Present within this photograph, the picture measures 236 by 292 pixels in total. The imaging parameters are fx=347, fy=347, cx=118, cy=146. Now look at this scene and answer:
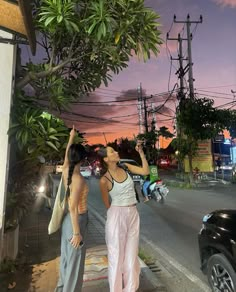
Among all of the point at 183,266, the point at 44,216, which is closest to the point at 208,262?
the point at 183,266

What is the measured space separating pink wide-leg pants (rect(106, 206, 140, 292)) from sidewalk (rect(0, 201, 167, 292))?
0.80 meters

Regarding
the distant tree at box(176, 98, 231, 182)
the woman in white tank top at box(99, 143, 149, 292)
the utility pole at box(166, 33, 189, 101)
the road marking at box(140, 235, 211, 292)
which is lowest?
the road marking at box(140, 235, 211, 292)

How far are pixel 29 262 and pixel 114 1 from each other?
14.4 ft

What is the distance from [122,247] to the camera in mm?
3857

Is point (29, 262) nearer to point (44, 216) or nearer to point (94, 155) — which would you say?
point (94, 155)

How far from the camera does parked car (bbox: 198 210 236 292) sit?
3750mm

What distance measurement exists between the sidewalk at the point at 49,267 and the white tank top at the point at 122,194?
146 centimetres

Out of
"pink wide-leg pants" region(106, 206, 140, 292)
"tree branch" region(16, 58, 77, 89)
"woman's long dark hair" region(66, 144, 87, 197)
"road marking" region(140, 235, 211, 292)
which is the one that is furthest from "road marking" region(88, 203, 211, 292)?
"tree branch" region(16, 58, 77, 89)

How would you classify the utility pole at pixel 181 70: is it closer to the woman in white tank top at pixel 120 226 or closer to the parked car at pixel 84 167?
the parked car at pixel 84 167

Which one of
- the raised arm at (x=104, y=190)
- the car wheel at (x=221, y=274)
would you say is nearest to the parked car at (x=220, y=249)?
the car wheel at (x=221, y=274)

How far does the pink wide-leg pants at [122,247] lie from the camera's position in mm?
3795

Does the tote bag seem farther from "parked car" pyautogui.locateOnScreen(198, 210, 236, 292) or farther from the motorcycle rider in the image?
the motorcycle rider

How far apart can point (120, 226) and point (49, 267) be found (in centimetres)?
258

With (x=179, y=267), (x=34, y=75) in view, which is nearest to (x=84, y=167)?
(x=179, y=267)
